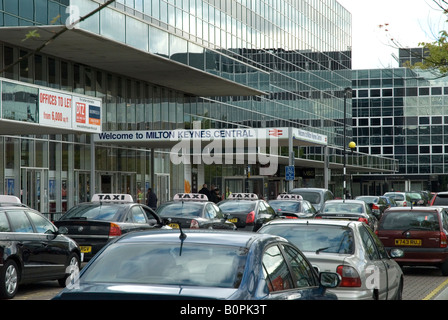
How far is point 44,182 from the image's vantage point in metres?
34.3

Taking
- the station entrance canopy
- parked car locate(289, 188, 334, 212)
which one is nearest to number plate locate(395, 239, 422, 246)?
parked car locate(289, 188, 334, 212)

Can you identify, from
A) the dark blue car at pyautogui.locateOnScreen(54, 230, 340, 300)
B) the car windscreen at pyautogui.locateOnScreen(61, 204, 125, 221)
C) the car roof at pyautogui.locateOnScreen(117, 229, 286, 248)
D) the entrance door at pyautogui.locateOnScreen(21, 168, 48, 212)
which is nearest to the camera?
the dark blue car at pyautogui.locateOnScreen(54, 230, 340, 300)

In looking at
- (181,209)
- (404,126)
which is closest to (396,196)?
(181,209)

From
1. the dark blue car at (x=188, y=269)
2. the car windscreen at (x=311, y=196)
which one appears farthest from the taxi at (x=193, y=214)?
the dark blue car at (x=188, y=269)

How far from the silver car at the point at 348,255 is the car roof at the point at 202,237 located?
3288 mm

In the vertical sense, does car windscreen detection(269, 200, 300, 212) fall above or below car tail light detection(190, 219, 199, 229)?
above

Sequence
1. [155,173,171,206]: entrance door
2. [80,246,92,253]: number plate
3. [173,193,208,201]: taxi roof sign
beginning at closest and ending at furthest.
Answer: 1. [80,246,92,253]: number plate
2. [173,193,208,201]: taxi roof sign
3. [155,173,171,206]: entrance door

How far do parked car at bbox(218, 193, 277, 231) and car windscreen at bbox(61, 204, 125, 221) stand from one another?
5.27m

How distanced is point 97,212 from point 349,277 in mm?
9113

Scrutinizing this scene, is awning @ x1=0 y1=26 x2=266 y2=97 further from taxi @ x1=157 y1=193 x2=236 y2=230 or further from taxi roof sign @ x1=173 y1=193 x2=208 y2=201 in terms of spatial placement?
taxi @ x1=157 y1=193 x2=236 y2=230

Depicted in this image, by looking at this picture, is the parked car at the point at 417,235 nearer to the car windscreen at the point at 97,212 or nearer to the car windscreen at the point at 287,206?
the car windscreen at the point at 97,212

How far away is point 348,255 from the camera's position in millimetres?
10125

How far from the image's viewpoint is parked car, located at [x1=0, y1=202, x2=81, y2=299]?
1330 centimetres
